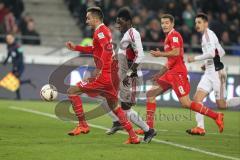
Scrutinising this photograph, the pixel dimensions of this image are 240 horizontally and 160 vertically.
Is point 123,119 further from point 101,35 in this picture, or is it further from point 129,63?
point 129,63

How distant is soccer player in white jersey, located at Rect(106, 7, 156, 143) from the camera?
1352cm

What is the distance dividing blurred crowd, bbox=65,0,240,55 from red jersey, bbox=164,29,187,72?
10.5m

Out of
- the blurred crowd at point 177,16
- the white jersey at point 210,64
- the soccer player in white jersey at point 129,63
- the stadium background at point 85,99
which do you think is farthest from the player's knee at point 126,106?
the blurred crowd at point 177,16

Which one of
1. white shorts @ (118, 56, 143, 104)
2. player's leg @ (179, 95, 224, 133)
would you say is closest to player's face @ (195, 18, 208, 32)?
player's leg @ (179, 95, 224, 133)

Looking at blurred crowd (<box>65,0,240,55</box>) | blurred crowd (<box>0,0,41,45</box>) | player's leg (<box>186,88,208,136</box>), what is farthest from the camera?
blurred crowd (<box>65,0,240,55</box>)

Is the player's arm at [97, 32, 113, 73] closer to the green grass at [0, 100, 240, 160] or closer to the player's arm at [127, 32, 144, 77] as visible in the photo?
the player's arm at [127, 32, 144, 77]

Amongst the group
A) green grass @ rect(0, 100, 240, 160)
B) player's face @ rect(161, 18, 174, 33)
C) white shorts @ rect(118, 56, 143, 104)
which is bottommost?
green grass @ rect(0, 100, 240, 160)

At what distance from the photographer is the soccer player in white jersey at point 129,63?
13523mm

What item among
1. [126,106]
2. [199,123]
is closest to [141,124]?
[126,106]

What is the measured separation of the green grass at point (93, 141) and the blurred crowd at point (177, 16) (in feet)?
24.6

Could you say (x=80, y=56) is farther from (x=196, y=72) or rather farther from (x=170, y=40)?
(x=170, y=40)

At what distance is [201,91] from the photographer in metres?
15.7

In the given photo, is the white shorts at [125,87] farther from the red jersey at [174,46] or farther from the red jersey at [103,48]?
the red jersey at [103,48]

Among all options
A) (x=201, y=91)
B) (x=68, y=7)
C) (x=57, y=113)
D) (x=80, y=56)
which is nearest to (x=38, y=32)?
(x=68, y=7)
